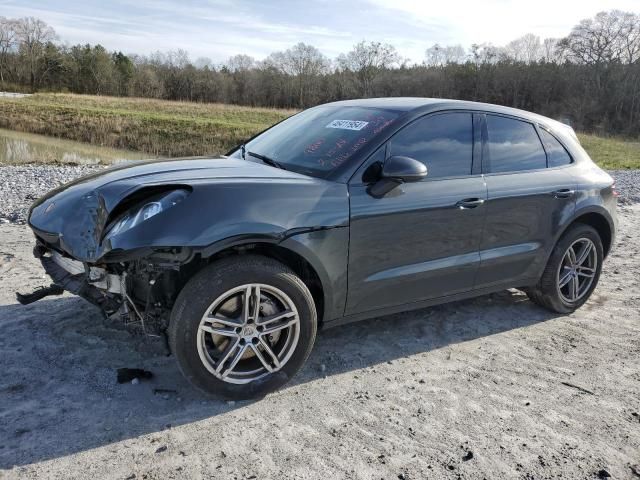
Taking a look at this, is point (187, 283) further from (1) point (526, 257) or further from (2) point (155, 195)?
(1) point (526, 257)

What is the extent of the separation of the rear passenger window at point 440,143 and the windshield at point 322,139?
0.18 meters

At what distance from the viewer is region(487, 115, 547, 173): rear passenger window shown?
4125 mm

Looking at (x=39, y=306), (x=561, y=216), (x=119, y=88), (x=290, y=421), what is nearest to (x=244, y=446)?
(x=290, y=421)

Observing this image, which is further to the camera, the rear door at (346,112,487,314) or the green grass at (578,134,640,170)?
the green grass at (578,134,640,170)

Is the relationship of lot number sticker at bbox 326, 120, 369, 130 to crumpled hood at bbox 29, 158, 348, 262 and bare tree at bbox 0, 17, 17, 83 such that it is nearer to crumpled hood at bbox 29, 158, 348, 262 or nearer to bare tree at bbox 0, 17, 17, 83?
crumpled hood at bbox 29, 158, 348, 262

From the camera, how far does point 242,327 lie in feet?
10.1

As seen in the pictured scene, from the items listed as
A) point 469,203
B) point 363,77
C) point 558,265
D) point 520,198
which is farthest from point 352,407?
point 363,77

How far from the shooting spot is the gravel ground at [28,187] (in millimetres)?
7252

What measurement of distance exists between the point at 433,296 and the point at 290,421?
1.49m

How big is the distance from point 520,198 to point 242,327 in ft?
7.99

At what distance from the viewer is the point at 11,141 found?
21.2 meters

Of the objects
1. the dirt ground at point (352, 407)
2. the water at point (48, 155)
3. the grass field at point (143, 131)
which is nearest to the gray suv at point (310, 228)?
the dirt ground at point (352, 407)

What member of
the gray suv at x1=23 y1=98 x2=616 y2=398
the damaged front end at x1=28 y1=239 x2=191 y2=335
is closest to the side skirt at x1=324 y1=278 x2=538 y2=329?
the gray suv at x1=23 y1=98 x2=616 y2=398

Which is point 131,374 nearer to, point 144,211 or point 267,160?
point 144,211
